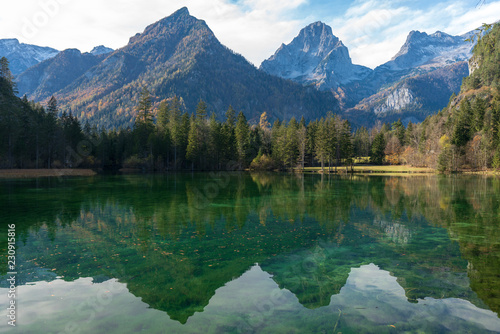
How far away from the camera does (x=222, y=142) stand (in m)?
97.7

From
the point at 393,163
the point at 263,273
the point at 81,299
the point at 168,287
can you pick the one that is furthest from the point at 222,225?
the point at 393,163

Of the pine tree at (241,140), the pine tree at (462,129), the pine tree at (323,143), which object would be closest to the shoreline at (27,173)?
the pine tree at (241,140)

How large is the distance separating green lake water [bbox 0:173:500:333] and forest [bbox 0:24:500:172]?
68.9m

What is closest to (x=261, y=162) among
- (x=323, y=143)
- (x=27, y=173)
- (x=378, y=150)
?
(x=323, y=143)

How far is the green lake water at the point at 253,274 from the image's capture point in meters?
6.96

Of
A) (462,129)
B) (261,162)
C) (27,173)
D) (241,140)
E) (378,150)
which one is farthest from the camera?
(378,150)

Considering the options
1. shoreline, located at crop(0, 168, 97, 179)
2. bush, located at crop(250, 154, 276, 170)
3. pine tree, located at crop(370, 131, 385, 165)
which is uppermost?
pine tree, located at crop(370, 131, 385, 165)

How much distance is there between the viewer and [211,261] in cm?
1113

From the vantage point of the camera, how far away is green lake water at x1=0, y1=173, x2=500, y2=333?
6.96 meters

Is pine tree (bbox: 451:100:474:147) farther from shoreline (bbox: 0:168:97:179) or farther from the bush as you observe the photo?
shoreline (bbox: 0:168:97:179)

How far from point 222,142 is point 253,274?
89.0m

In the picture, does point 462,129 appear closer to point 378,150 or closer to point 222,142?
point 378,150

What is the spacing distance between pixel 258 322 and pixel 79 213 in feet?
60.3

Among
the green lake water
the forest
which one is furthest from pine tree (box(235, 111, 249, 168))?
the green lake water
